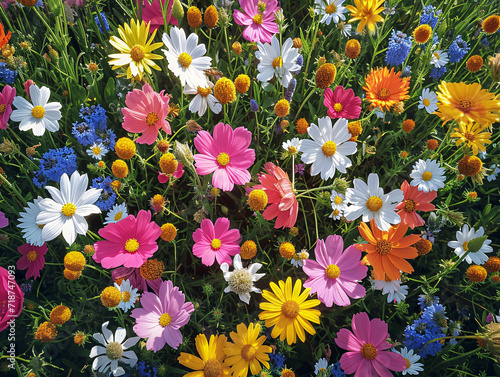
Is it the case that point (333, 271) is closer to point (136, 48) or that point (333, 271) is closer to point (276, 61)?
point (276, 61)

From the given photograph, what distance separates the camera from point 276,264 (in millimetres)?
1544

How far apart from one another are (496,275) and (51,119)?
1.96 m

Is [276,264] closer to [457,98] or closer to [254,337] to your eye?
[254,337]

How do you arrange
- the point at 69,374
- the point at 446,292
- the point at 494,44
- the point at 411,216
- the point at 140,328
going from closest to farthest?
the point at 140,328 → the point at 69,374 → the point at 411,216 → the point at 446,292 → the point at 494,44

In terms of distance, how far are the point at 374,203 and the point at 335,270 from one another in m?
0.29

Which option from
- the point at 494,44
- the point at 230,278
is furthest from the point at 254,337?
the point at 494,44

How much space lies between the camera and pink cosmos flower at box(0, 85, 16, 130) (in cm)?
143

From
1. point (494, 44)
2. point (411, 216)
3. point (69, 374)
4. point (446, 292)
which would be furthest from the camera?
point (494, 44)

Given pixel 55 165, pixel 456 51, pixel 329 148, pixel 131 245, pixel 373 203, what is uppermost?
pixel 456 51

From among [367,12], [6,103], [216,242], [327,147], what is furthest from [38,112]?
[367,12]

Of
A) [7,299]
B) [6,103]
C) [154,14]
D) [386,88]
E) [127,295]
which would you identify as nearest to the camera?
[7,299]

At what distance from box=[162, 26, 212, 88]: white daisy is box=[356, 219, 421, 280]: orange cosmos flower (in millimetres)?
871

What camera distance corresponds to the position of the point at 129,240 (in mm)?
1310

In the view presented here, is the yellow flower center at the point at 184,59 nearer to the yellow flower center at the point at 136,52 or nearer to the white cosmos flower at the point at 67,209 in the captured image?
the yellow flower center at the point at 136,52
